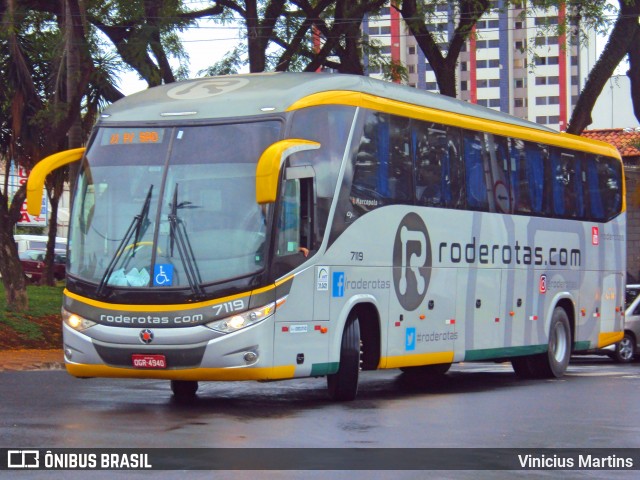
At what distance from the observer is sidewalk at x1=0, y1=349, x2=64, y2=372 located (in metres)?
20.4

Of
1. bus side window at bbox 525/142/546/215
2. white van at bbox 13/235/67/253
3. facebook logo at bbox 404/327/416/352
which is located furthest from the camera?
white van at bbox 13/235/67/253

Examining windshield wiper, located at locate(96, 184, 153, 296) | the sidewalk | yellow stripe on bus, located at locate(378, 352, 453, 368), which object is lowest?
the sidewalk

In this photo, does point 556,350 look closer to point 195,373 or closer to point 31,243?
point 195,373

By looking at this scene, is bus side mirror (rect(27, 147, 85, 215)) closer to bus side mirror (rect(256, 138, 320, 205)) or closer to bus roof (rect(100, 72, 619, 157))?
bus roof (rect(100, 72, 619, 157))

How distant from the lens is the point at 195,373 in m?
12.9

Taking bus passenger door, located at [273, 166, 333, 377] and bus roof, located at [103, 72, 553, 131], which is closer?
bus passenger door, located at [273, 166, 333, 377]

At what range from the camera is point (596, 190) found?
21.0 metres

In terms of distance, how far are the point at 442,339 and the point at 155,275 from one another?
4.82 m

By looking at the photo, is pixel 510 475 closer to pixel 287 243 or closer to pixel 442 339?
pixel 287 243

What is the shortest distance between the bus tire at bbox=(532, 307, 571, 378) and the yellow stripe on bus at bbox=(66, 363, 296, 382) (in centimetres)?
750

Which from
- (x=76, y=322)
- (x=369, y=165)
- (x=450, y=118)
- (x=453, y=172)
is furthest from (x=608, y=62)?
(x=76, y=322)

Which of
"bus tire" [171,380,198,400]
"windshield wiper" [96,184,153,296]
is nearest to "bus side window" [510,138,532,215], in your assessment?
"bus tire" [171,380,198,400]

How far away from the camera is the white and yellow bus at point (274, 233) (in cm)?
1297

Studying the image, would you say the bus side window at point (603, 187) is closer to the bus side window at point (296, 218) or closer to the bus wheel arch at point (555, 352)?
the bus wheel arch at point (555, 352)
